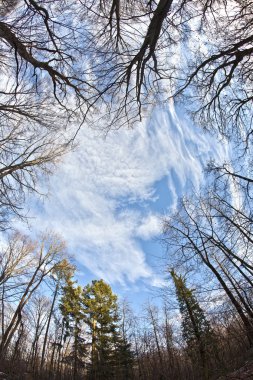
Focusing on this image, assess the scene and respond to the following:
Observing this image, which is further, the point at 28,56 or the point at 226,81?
the point at 226,81

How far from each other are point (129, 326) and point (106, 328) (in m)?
6.69

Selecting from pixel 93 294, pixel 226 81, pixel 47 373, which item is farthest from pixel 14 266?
pixel 47 373

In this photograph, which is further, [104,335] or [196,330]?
[104,335]

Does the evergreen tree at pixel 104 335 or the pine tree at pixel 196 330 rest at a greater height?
the evergreen tree at pixel 104 335

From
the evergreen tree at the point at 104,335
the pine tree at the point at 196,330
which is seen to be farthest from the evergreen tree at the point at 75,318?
the pine tree at the point at 196,330

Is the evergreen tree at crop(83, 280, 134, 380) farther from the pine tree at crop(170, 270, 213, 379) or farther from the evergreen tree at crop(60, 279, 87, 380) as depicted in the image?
the pine tree at crop(170, 270, 213, 379)

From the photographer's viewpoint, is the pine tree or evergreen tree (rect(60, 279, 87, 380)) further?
evergreen tree (rect(60, 279, 87, 380))

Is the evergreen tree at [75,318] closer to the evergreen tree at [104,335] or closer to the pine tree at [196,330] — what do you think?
the evergreen tree at [104,335]

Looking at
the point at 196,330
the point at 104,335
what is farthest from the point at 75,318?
the point at 196,330

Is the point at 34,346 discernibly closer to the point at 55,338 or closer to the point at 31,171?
the point at 55,338

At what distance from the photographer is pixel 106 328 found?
77.2 feet

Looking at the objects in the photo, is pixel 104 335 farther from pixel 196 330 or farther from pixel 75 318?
pixel 196 330

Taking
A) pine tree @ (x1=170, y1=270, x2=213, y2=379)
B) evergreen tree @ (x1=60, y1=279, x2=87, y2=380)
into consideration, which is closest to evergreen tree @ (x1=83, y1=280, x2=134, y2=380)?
evergreen tree @ (x1=60, y1=279, x2=87, y2=380)

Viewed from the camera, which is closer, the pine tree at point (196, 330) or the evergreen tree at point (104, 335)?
the pine tree at point (196, 330)
